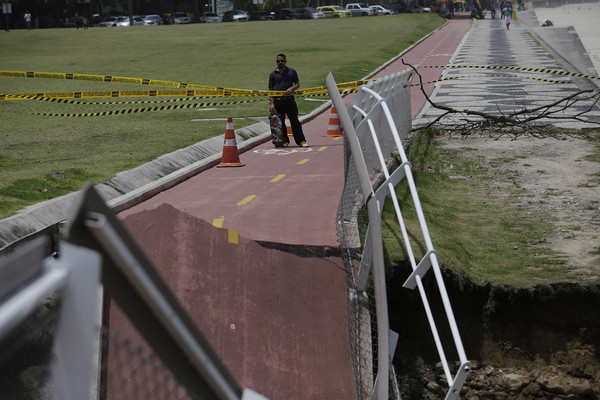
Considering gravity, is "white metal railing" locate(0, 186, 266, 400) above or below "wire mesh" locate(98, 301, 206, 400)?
above

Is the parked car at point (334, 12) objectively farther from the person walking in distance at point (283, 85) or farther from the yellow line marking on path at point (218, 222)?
the yellow line marking on path at point (218, 222)

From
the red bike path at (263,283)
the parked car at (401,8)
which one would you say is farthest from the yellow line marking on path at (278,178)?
the parked car at (401,8)

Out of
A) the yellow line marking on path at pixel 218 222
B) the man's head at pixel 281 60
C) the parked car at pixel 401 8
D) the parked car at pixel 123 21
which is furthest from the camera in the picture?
the parked car at pixel 401 8

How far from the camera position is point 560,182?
13227mm

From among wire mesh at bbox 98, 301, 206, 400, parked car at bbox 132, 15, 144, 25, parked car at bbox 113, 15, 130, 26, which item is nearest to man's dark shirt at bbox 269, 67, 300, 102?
wire mesh at bbox 98, 301, 206, 400

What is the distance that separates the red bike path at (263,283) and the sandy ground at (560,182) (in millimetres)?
2883

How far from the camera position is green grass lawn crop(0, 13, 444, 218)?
43.4 feet

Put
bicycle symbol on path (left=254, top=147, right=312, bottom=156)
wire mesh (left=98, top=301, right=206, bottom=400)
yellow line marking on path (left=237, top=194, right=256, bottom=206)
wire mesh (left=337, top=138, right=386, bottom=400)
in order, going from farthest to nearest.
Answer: bicycle symbol on path (left=254, top=147, right=312, bottom=156), yellow line marking on path (left=237, top=194, right=256, bottom=206), wire mesh (left=337, top=138, right=386, bottom=400), wire mesh (left=98, top=301, right=206, bottom=400)

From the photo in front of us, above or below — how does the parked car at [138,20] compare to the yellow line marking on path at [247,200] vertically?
below

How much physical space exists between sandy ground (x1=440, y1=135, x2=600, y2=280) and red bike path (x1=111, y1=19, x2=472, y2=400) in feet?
9.46

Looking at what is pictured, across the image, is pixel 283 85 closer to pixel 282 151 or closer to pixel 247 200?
pixel 282 151

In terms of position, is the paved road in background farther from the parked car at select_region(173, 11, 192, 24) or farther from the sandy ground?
the parked car at select_region(173, 11, 192, 24)

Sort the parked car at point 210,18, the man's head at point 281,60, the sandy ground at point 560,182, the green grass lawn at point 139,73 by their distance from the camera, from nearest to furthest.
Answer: the sandy ground at point 560,182 < the green grass lawn at point 139,73 < the man's head at point 281,60 < the parked car at point 210,18

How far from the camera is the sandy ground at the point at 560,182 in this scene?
33.0ft
